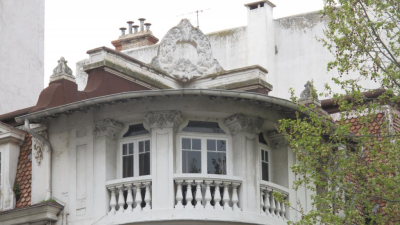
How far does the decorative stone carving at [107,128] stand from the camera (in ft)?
106

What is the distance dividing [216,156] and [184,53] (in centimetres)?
565

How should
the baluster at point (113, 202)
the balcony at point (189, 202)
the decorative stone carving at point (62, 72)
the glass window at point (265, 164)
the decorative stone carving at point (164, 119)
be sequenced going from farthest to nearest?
the decorative stone carving at point (62, 72), the glass window at point (265, 164), the decorative stone carving at point (164, 119), the baluster at point (113, 202), the balcony at point (189, 202)

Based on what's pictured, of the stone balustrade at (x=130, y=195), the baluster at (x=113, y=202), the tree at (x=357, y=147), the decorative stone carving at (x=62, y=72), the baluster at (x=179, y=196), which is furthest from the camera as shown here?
the decorative stone carving at (x=62, y=72)

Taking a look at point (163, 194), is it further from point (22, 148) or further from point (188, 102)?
point (22, 148)

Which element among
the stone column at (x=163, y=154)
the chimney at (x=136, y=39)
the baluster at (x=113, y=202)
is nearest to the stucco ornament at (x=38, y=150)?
the baluster at (x=113, y=202)

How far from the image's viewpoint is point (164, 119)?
31844mm

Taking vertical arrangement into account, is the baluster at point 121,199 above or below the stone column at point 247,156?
below

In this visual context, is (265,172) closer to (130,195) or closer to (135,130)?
(135,130)

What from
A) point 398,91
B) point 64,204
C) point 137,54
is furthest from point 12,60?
point 398,91

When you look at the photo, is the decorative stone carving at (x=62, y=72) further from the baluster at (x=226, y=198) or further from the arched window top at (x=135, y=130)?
the baluster at (x=226, y=198)

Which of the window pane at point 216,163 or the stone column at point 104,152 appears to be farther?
the window pane at point 216,163

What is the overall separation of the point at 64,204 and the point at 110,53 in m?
4.89

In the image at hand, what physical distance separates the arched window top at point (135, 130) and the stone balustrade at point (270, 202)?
3.42 metres

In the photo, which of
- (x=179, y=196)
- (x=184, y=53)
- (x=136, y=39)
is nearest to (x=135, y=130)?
(x=179, y=196)
